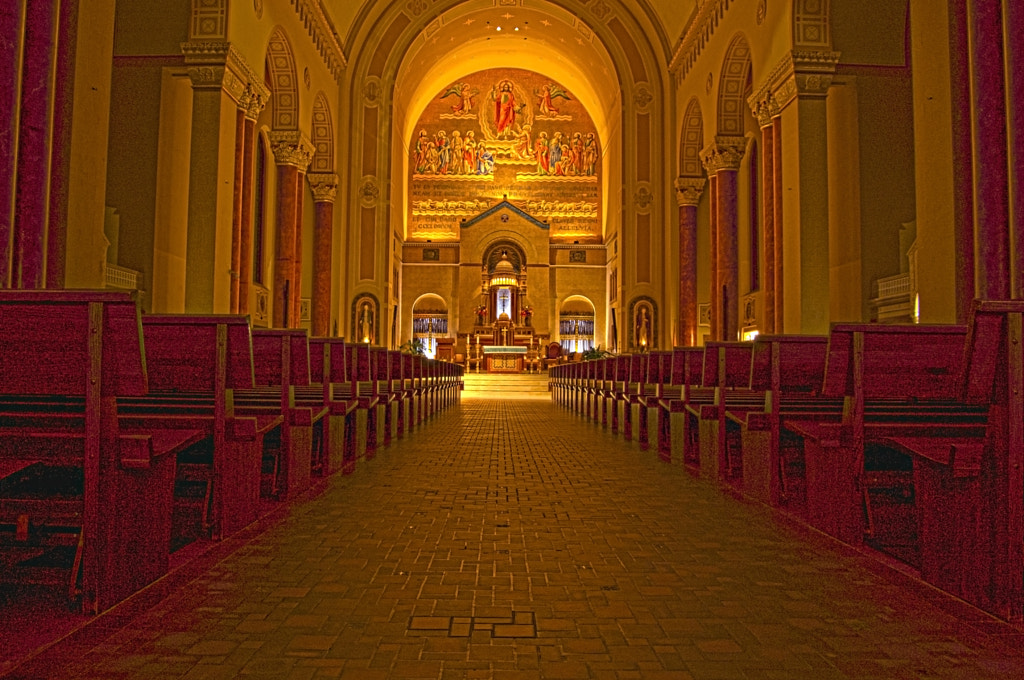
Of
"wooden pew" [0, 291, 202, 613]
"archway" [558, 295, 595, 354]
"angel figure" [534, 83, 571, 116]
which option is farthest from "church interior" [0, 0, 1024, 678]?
"angel figure" [534, 83, 571, 116]

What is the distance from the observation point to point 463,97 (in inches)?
1124

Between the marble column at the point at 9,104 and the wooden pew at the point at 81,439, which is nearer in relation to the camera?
the wooden pew at the point at 81,439

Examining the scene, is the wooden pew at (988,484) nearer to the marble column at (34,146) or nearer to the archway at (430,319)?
the marble column at (34,146)

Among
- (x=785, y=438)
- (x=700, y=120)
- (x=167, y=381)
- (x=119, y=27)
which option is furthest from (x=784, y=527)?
(x=700, y=120)

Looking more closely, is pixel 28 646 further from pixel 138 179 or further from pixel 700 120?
pixel 700 120

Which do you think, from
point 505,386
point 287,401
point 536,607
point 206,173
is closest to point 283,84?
point 206,173

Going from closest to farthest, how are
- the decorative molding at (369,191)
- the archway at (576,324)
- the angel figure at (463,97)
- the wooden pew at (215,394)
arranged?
the wooden pew at (215,394) < the decorative molding at (369,191) < the archway at (576,324) < the angel figure at (463,97)

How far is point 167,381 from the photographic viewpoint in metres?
3.00

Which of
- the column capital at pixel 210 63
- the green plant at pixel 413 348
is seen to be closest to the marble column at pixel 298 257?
the green plant at pixel 413 348

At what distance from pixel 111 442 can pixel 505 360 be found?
69.5 feet

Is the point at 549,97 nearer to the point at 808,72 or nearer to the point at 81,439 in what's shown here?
the point at 808,72

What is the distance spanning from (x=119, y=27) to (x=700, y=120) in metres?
12.2

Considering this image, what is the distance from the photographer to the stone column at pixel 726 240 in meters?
14.5

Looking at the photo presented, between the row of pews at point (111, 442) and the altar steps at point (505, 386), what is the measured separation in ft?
52.4
